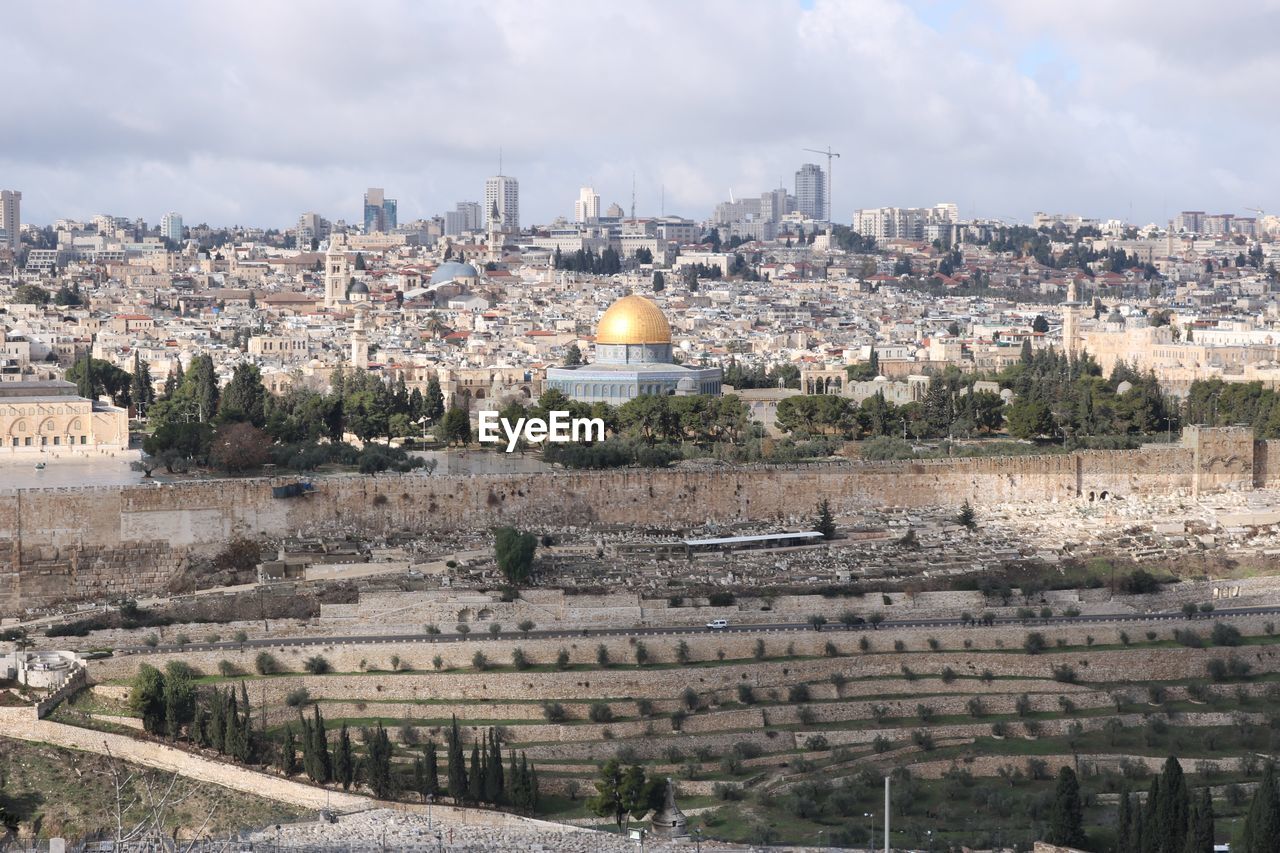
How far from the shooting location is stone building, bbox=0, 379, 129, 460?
50875mm

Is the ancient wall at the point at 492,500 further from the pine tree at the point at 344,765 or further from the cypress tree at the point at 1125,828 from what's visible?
the cypress tree at the point at 1125,828

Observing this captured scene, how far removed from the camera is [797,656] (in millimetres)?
35188

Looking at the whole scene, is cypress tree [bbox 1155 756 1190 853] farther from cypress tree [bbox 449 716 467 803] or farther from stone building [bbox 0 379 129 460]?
stone building [bbox 0 379 129 460]

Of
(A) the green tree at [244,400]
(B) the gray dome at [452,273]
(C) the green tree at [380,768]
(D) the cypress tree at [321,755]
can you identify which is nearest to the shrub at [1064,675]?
(C) the green tree at [380,768]

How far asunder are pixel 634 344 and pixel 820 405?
32.1 ft

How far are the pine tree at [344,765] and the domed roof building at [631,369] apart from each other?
108 feet

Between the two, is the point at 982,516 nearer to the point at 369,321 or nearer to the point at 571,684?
the point at 571,684

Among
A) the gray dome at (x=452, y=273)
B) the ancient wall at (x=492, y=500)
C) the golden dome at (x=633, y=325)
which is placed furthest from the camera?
the gray dome at (x=452, y=273)

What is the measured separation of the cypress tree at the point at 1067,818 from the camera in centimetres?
2656

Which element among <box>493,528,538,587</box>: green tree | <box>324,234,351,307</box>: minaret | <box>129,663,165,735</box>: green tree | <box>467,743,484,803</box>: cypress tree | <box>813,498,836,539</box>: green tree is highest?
<box>324,234,351,307</box>: minaret

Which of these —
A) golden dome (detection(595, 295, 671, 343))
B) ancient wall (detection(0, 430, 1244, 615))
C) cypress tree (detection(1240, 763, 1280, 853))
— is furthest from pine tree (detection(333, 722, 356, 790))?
golden dome (detection(595, 295, 671, 343))

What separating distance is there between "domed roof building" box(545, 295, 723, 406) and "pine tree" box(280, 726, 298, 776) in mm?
32247

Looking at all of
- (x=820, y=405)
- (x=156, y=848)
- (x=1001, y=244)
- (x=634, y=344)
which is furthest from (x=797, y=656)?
(x=1001, y=244)

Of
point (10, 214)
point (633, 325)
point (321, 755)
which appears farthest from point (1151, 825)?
point (10, 214)
